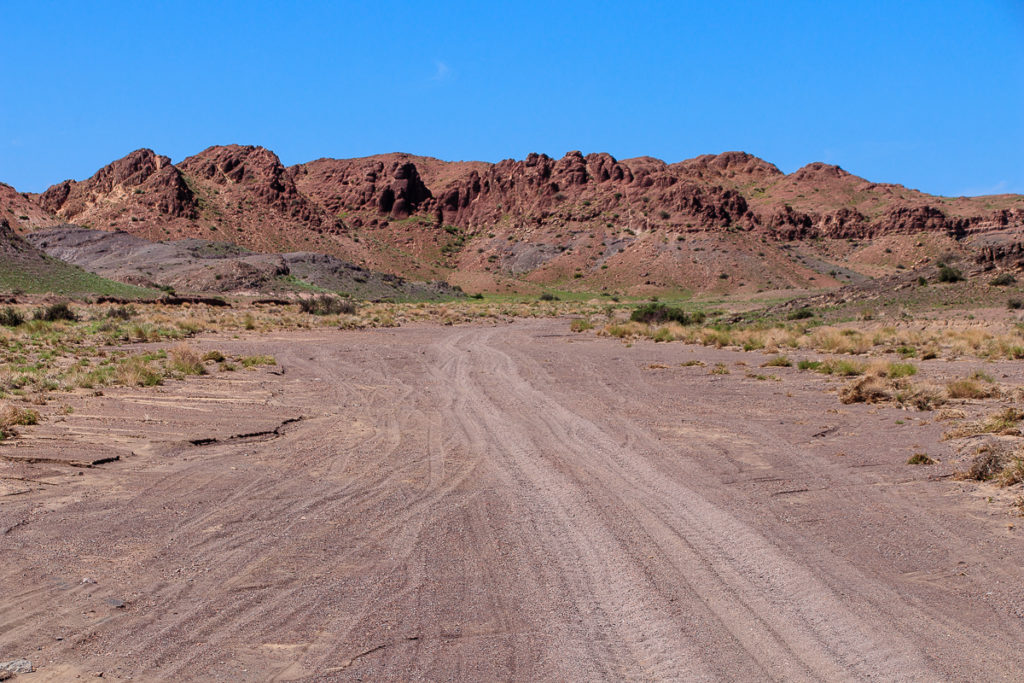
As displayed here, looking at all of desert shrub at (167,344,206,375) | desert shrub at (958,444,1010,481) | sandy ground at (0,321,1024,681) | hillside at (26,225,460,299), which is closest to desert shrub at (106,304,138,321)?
desert shrub at (167,344,206,375)

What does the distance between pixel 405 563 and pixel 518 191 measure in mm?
133856

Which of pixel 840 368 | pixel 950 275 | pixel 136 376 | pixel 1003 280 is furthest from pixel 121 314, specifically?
pixel 1003 280

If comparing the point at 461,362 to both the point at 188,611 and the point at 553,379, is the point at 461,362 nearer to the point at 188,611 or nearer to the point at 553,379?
the point at 553,379

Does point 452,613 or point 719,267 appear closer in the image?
point 452,613

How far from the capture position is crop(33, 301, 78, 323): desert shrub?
126 feet

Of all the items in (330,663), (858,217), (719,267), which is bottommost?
(330,663)

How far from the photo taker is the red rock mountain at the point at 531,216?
4279 inches

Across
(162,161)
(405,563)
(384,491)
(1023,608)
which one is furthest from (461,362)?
(162,161)

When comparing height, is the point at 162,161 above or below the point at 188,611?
above

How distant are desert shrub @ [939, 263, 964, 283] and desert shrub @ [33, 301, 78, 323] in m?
46.3

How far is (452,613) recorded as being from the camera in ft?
20.5

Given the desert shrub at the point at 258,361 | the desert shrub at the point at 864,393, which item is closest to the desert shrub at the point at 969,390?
the desert shrub at the point at 864,393

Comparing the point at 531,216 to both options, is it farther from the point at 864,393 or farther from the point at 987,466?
the point at 987,466

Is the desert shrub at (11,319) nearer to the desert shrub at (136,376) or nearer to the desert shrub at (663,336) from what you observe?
the desert shrub at (136,376)
